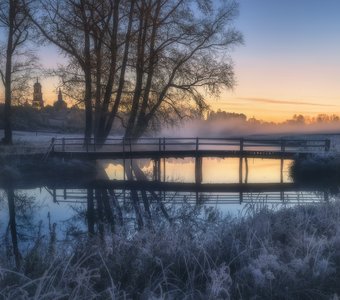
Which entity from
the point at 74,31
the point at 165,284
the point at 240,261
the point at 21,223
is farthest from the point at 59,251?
the point at 74,31

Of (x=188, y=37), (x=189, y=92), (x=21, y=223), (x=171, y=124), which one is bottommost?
(x=21, y=223)

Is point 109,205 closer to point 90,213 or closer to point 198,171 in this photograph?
point 90,213

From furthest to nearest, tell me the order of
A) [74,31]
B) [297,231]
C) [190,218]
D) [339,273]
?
[74,31] < [190,218] < [297,231] < [339,273]

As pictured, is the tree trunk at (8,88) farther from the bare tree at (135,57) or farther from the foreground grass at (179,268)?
the foreground grass at (179,268)

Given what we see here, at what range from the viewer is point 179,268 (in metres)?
5.42

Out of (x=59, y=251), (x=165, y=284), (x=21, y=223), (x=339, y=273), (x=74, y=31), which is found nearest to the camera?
(x=165, y=284)

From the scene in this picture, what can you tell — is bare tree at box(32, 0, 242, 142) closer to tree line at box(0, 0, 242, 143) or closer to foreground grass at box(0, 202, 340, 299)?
tree line at box(0, 0, 242, 143)

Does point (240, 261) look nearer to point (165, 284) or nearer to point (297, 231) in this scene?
point (165, 284)

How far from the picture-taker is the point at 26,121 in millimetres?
62125

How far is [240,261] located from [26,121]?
59.9 meters

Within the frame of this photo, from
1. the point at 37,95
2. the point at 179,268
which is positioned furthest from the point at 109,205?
the point at 37,95

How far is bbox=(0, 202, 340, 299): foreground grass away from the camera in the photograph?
4508 mm

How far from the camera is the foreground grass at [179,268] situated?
451 cm

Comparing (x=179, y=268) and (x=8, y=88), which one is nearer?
(x=179, y=268)
